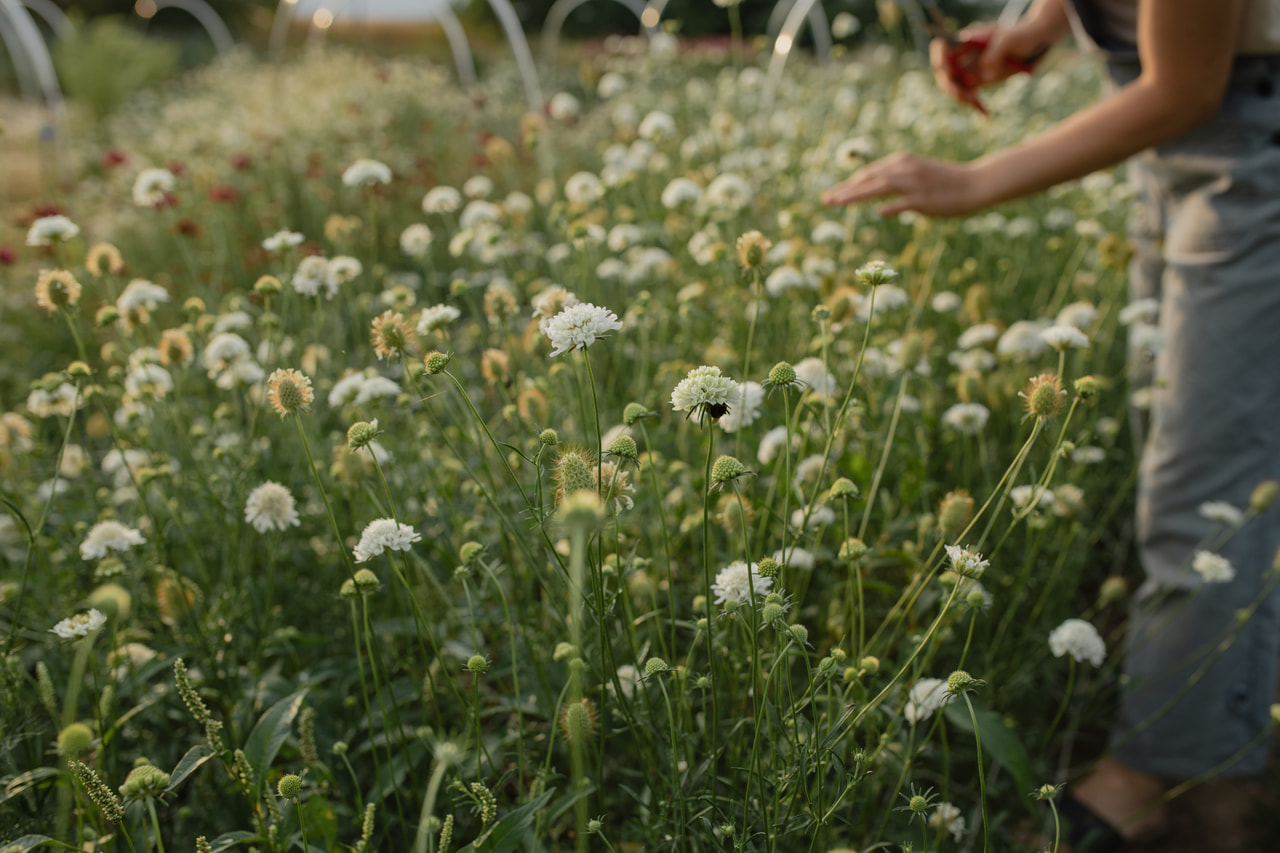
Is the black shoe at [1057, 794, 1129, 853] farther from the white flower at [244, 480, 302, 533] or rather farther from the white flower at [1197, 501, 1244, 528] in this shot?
the white flower at [244, 480, 302, 533]

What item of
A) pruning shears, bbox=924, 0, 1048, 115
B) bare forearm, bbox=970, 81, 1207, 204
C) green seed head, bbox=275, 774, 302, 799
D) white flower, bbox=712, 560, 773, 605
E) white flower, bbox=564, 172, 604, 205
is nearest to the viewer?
green seed head, bbox=275, 774, 302, 799

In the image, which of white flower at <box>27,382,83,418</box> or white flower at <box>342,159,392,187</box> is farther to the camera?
white flower at <box>342,159,392,187</box>

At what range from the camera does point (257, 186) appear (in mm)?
4816

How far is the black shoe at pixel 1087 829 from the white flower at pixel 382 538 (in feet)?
4.71

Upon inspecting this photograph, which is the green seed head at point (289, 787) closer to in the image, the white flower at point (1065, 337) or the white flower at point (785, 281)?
the white flower at point (1065, 337)

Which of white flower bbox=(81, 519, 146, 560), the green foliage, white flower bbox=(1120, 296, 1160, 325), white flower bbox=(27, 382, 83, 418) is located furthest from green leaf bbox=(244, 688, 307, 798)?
the green foliage

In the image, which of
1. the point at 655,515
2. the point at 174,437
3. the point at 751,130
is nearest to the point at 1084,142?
the point at 655,515

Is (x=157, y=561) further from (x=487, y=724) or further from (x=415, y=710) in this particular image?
(x=487, y=724)

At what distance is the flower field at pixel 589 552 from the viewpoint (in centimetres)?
108

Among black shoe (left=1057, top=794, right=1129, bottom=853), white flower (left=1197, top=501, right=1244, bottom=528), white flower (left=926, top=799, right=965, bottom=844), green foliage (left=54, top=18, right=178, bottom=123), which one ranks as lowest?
black shoe (left=1057, top=794, right=1129, bottom=853)

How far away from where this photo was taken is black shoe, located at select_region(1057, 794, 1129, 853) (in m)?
1.74

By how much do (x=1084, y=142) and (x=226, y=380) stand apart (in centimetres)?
175

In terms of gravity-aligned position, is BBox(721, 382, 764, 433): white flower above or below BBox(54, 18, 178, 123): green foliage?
below

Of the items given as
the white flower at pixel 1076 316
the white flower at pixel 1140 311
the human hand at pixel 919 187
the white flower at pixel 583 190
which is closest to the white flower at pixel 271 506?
the human hand at pixel 919 187
